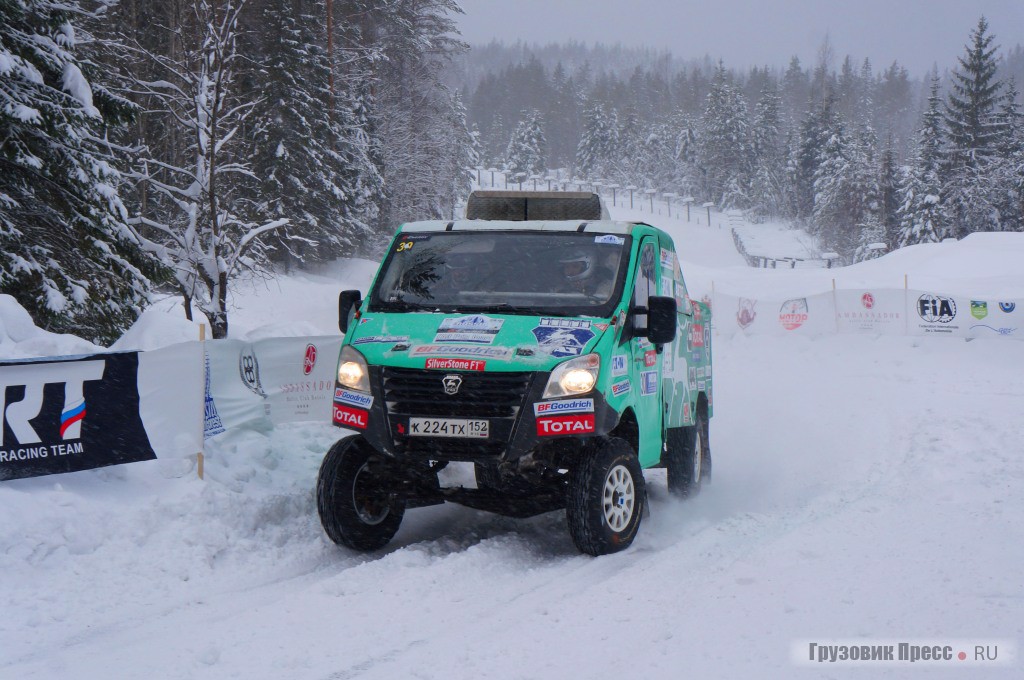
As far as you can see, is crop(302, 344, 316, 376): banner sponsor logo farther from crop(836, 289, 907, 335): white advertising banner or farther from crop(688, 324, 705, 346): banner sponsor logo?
crop(836, 289, 907, 335): white advertising banner

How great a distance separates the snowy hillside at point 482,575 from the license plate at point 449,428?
2.67 ft

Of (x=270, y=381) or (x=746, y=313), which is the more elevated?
(x=746, y=313)

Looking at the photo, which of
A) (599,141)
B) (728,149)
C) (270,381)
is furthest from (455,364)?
(599,141)

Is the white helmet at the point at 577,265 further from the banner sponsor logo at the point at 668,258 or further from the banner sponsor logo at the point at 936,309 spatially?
the banner sponsor logo at the point at 936,309

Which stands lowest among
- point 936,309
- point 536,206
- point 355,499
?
point 355,499

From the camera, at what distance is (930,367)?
20703 mm

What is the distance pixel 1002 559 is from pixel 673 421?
3.12m

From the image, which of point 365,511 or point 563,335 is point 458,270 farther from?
point 365,511

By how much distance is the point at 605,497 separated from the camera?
6352 millimetres

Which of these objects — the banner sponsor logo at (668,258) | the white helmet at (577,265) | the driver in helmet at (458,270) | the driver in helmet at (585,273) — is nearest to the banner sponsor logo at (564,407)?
the driver in helmet at (585,273)

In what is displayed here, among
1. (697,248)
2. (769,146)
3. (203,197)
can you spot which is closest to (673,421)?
(203,197)

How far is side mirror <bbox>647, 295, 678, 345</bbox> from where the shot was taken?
6.76 metres

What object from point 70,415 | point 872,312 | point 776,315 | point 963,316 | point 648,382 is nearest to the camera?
point 70,415

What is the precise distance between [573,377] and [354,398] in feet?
5.18
